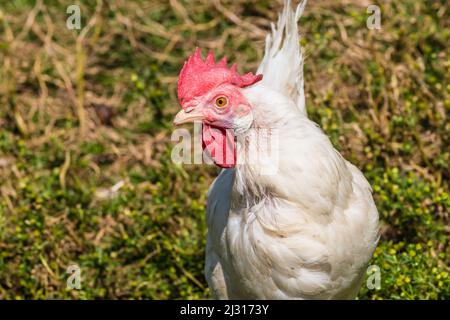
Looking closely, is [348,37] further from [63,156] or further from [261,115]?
[261,115]

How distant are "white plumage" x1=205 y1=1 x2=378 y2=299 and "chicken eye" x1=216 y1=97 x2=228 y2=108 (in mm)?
94

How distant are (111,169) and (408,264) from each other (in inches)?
87.4

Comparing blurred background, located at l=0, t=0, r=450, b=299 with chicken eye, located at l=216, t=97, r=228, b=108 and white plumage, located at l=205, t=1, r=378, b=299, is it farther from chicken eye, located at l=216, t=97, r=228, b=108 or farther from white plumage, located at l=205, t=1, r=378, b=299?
chicken eye, located at l=216, t=97, r=228, b=108

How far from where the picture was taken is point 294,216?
10.3ft

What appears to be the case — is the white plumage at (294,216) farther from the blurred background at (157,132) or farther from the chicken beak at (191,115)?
the blurred background at (157,132)

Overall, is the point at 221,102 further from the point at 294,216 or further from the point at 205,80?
the point at 294,216

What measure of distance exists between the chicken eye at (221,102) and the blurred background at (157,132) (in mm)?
1346

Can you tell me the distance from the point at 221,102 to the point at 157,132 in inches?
94.3

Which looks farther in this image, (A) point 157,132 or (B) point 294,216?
(A) point 157,132

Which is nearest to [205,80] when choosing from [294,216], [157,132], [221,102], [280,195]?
[221,102]

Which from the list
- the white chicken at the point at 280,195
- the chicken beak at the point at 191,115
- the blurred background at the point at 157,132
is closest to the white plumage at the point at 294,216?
the white chicken at the point at 280,195

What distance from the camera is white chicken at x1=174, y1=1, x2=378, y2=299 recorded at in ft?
10.1

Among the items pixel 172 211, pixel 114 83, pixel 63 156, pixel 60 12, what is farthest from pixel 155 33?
pixel 172 211

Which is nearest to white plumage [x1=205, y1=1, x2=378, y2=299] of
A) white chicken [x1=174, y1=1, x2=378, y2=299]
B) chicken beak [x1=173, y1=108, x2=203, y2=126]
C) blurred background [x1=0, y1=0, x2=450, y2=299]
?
white chicken [x1=174, y1=1, x2=378, y2=299]
